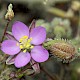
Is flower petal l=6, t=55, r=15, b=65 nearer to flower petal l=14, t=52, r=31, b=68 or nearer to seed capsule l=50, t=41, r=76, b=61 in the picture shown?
flower petal l=14, t=52, r=31, b=68

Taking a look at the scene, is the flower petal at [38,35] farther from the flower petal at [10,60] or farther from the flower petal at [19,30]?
the flower petal at [10,60]

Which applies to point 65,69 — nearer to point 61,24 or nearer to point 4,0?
point 61,24

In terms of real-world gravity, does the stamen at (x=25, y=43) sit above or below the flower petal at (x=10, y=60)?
above

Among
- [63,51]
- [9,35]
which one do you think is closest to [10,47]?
[9,35]

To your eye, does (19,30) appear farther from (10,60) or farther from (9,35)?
(10,60)

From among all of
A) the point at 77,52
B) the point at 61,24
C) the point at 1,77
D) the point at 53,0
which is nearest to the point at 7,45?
the point at 1,77

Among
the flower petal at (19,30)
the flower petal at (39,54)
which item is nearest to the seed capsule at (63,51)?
the flower petal at (39,54)

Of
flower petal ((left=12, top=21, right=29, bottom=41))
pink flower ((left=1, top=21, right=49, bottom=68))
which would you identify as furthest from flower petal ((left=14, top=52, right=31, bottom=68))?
flower petal ((left=12, top=21, right=29, bottom=41))
